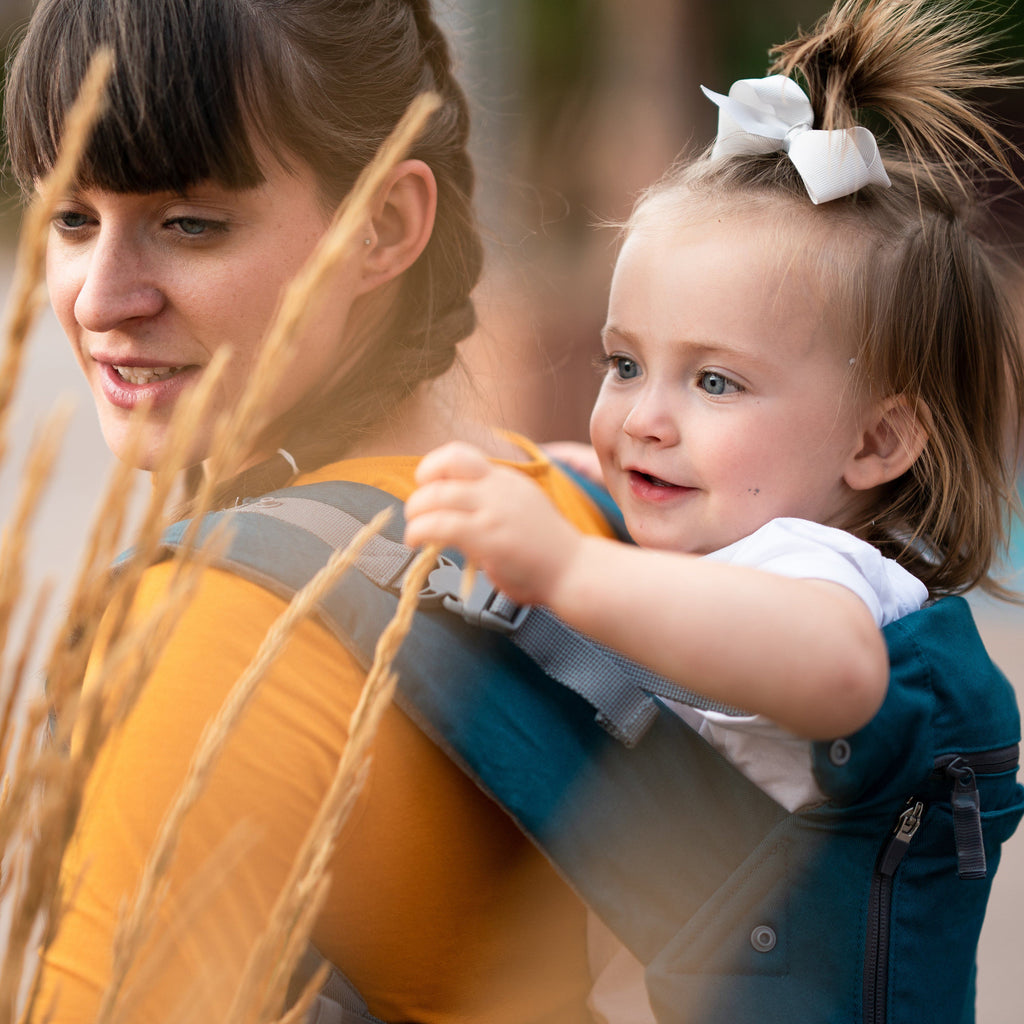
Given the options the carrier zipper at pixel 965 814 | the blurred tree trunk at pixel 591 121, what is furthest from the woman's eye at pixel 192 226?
the blurred tree trunk at pixel 591 121

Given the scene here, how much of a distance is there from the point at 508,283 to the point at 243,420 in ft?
4.78

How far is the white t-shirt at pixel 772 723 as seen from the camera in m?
1.21

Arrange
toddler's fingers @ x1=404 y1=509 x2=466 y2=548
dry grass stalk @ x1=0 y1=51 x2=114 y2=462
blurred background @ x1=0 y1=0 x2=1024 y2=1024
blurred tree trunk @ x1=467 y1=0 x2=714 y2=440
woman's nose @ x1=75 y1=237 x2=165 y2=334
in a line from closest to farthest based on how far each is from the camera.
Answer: dry grass stalk @ x1=0 y1=51 x2=114 y2=462, toddler's fingers @ x1=404 y1=509 x2=466 y2=548, woman's nose @ x1=75 y1=237 x2=165 y2=334, blurred background @ x1=0 y1=0 x2=1024 y2=1024, blurred tree trunk @ x1=467 y1=0 x2=714 y2=440

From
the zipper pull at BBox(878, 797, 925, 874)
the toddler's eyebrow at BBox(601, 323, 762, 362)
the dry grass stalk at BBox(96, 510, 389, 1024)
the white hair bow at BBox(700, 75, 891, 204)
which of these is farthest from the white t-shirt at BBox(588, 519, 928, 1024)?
the dry grass stalk at BBox(96, 510, 389, 1024)

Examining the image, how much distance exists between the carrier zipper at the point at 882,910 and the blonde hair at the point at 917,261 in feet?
1.23

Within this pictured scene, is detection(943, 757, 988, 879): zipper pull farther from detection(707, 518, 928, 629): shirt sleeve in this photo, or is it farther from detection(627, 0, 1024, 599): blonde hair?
detection(627, 0, 1024, 599): blonde hair

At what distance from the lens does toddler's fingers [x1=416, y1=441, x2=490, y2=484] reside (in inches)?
38.9

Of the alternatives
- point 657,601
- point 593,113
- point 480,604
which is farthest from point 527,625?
point 593,113

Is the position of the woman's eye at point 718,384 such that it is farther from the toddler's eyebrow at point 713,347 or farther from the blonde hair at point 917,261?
the blonde hair at point 917,261

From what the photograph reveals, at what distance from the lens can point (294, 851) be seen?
1.13m

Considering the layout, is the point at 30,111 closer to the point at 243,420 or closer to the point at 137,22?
the point at 137,22

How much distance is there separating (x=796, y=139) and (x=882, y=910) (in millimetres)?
1016

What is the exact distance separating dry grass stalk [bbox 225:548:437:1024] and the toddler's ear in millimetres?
912

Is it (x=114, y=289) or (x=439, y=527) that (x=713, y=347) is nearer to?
(x=439, y=527)
